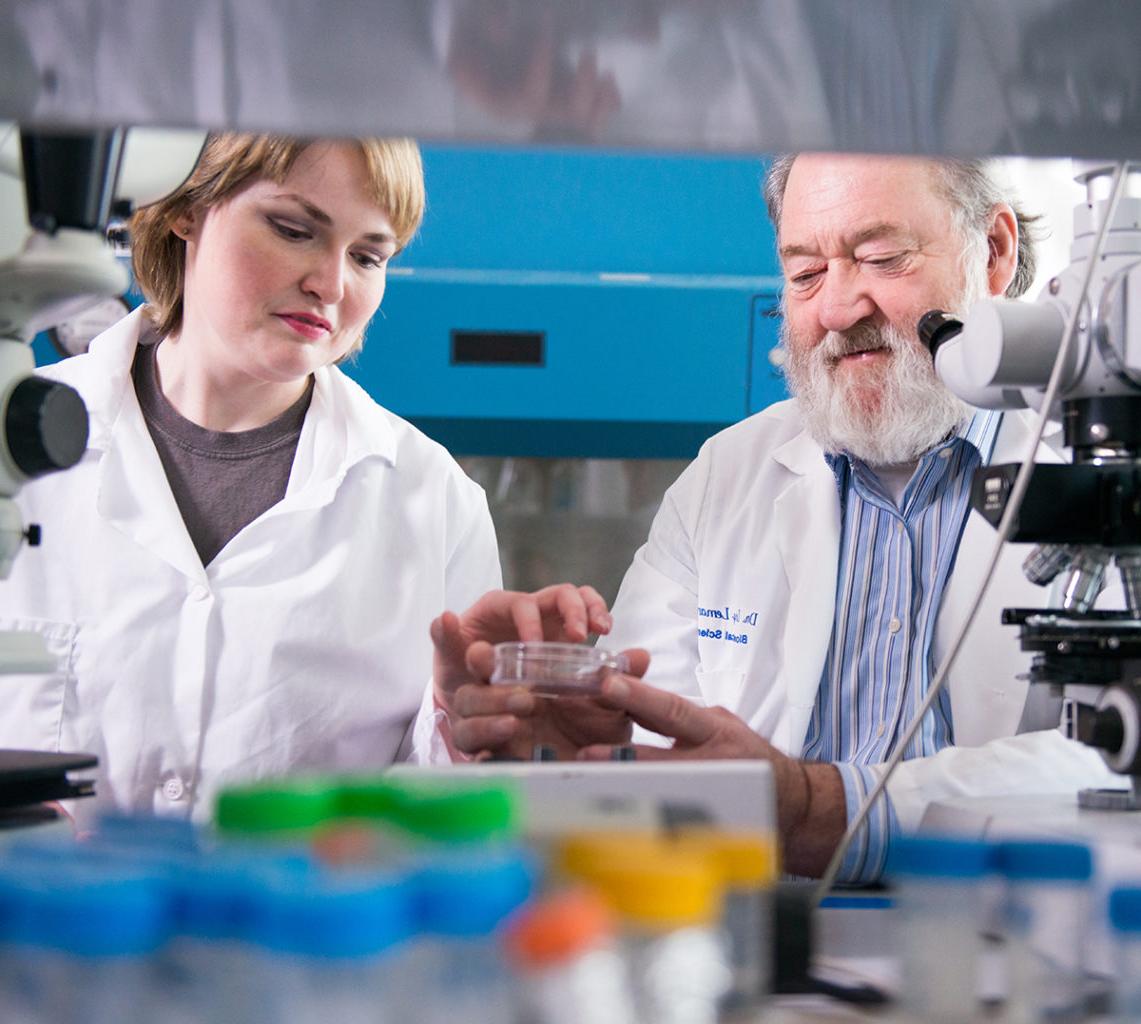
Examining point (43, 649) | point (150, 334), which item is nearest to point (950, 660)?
point (43, 649)

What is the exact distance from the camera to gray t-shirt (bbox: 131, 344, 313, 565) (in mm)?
1932

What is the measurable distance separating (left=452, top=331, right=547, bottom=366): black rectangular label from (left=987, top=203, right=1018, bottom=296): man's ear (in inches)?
33.9

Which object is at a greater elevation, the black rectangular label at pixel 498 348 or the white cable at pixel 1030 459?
the black rectangular label at pixel 498 348

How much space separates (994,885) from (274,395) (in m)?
1.59

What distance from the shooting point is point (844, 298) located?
2.13m

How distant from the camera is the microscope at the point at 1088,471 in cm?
100

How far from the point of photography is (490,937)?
1.51 feet

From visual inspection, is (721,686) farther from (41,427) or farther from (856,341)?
(41,427)

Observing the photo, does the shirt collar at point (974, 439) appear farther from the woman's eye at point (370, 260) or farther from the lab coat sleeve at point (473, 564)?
the woman's eye at point (370, 260)

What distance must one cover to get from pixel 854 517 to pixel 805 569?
0.13 m

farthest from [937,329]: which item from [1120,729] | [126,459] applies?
[126,459]

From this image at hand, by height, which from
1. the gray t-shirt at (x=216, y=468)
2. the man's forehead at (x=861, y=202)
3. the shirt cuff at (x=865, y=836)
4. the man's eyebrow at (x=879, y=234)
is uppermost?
the man's forehead at (x=861, y=202)

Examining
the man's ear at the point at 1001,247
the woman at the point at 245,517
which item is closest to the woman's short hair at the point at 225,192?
the woman at the point at 245,517

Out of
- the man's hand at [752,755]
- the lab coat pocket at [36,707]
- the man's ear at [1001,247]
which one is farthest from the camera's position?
the man's ear at [1001,247]
